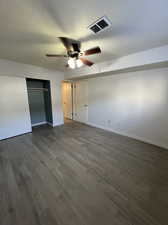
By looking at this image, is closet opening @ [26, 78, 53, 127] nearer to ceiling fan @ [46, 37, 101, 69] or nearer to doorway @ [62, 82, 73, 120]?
doorway @ [62, 82, 73, 120]

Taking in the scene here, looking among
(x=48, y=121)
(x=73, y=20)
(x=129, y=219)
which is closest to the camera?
(x=129, y=219)

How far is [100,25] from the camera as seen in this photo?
1.64m

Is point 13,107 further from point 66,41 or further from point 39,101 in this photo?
point 66,41

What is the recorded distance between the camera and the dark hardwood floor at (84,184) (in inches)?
51.0

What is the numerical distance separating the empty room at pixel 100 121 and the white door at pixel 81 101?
64 centimetres

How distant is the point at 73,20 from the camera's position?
5.04 feet

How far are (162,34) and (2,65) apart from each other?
13.6ft

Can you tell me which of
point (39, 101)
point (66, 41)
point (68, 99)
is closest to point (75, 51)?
point (66, 41)

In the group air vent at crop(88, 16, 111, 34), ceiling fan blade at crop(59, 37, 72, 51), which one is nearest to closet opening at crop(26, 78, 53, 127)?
ceiling fan blade at crop(59, 37, 72, 51)

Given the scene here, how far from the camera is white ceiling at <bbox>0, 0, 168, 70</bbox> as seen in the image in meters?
1.28

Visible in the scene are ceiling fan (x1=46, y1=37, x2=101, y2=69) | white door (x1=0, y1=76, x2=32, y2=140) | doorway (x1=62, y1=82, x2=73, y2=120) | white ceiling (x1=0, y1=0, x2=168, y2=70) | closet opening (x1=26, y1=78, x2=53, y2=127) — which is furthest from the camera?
doorway (x1=62, y1=82, x2=73, y2=120)

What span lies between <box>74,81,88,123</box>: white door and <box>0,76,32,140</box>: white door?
2.33m

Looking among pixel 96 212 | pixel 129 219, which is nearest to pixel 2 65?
pixel 96 212

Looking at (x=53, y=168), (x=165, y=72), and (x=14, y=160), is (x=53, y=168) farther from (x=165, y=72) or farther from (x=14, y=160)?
(x=165, y=72)
